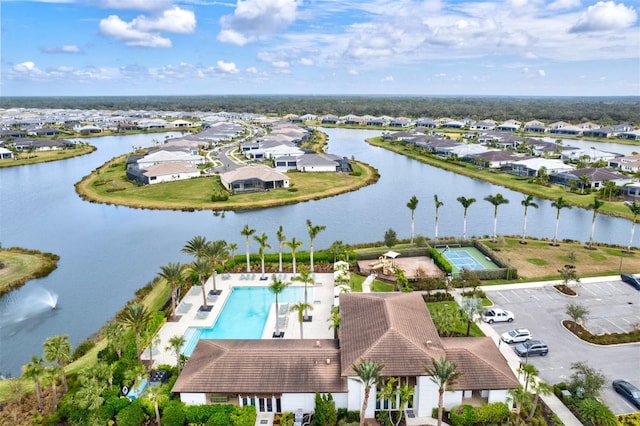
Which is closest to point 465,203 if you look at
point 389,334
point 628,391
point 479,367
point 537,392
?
point 628,391

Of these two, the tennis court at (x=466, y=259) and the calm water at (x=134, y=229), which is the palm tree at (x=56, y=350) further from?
the tennis court at (x=466, y=259)

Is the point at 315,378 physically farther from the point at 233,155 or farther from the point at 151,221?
the point at 233,155

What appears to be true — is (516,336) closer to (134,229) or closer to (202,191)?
(134,229)

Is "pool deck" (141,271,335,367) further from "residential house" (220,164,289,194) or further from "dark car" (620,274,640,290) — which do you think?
"residential house" (220,164,289,194)

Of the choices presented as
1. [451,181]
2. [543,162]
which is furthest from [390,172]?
[543,162]

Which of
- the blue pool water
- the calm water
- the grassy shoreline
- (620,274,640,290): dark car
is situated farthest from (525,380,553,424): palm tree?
the grassy shoreline

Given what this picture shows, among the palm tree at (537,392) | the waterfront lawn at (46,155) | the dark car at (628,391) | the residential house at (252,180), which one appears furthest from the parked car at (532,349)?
the waterfront lawn at (46,155)
